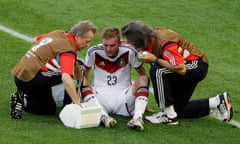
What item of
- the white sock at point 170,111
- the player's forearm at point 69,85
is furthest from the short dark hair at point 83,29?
the white sock at point 170,111

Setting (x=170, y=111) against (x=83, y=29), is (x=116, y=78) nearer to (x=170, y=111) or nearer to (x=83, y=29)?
(x=170, y=111)

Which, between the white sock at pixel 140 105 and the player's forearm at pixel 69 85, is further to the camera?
the white sock at pixel 140 105

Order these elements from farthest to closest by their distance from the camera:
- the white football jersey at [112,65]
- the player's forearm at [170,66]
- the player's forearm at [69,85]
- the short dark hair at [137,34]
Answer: the white football jersey at [112,65], the player's forearm at [170,66], the short dark hair at [137,34], the player's forearm at [69,85]

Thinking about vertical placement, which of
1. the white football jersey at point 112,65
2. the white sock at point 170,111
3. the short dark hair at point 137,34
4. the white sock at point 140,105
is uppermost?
the short dark hair at point 137,34

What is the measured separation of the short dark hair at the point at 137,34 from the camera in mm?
7973

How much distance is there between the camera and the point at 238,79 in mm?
10477

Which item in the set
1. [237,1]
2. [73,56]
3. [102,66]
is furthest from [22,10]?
[73,56]

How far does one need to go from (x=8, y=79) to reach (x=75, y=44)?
2.06 meters

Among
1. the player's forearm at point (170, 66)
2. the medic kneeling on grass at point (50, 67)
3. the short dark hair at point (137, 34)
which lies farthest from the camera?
the player's forearm at point (170, 66)

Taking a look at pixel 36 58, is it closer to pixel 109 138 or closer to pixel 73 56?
pixel 73 56

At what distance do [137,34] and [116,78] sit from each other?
3.30 feet

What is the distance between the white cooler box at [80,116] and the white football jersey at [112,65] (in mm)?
797

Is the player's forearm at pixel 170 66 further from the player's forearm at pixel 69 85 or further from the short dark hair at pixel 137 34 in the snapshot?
the player's forearm at pixel 69 85

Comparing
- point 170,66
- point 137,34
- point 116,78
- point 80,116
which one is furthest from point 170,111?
point 80,116
